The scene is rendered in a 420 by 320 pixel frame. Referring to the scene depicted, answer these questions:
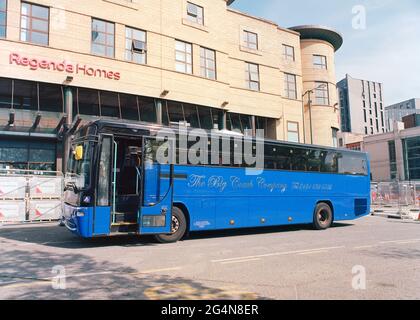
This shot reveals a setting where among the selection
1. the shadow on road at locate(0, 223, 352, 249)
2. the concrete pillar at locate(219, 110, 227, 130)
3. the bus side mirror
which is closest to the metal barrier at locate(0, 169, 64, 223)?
the shadow on road at locate(0, 223, 352, 249)

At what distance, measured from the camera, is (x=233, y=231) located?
1430 centimetres

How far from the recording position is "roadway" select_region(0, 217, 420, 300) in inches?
224

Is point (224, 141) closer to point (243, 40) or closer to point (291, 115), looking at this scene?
point (243, 40)

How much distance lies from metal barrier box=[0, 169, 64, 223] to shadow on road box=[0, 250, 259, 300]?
9.80 metres

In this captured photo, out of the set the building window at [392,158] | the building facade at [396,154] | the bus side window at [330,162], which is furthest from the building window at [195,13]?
the building window at [392,158]

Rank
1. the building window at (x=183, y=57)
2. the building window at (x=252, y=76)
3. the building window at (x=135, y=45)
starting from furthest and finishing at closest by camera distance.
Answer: the building window at (x=252, y=76) < the building window at (x=183, y=57) < the building window at (x=135, y=45)

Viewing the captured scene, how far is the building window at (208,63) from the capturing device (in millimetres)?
27203

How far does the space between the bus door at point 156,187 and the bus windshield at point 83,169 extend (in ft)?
4.91

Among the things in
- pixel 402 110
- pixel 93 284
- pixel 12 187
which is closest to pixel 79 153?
pixel 93 284

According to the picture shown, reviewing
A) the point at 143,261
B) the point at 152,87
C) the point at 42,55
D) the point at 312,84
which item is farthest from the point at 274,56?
the point at 143,261

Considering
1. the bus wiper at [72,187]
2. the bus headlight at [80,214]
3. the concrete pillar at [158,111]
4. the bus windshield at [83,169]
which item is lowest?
the bus headlight at [80,214]

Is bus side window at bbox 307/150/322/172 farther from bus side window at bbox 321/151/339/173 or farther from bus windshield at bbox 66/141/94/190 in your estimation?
bus windshield at bbox 66/141/94/190

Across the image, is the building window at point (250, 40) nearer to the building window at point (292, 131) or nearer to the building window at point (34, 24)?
the building window at point (292, 131)

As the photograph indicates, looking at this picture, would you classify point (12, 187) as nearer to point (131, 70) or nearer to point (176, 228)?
point (176, 228)
